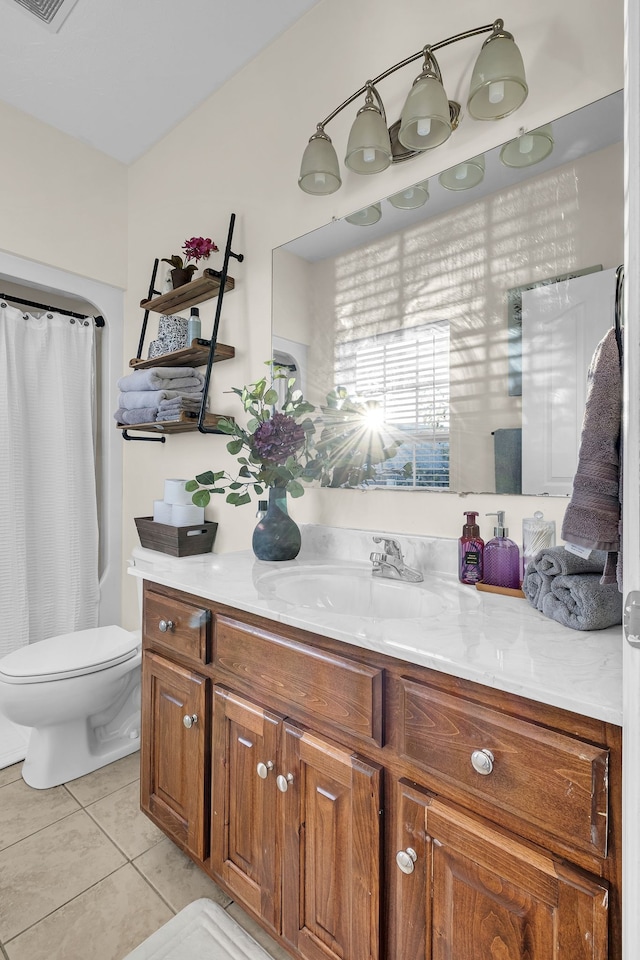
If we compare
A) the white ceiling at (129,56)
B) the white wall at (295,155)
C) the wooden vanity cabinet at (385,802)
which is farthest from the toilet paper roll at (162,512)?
the white ceiling at (129,56)

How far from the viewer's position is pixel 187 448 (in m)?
2.22

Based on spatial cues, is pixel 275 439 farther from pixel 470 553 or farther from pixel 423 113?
pixel 423 113

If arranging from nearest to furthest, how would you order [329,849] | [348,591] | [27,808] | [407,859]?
[407,859]
[329,849]
[348,591]
[27,808]

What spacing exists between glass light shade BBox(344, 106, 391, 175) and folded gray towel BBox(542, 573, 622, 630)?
4.01 ft

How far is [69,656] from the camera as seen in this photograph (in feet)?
6.16

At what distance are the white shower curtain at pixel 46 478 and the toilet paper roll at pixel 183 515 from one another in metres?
0.74

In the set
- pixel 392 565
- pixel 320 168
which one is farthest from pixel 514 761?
pixel 320 168

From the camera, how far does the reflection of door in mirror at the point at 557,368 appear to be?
44.6 inches

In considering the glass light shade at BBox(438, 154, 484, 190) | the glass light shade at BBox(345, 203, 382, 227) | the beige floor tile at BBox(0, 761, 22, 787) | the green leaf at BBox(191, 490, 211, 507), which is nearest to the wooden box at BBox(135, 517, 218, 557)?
the green leaf at BBox(191, 490, 211, 507)

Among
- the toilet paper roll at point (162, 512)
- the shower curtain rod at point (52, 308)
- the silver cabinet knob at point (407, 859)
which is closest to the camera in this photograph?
the silver cabinet knob at point (407, 859)

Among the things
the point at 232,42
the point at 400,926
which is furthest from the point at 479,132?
the point at 400,926

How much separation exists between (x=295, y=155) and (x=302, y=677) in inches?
68.3

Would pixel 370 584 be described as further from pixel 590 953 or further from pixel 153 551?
pixel 153 551

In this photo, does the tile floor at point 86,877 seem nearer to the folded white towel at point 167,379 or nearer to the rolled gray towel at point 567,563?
the rolled gray towel at point 567,563
